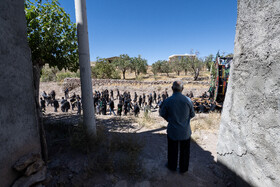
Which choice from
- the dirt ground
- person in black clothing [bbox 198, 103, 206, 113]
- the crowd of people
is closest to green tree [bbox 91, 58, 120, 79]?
the crowd of people

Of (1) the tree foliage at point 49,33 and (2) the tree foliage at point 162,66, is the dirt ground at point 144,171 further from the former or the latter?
(2) the tree foliage at point 162,66

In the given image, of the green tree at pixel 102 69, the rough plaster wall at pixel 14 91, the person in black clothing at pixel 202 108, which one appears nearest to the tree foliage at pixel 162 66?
the green tree at pixel 102 69

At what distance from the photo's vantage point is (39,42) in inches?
132

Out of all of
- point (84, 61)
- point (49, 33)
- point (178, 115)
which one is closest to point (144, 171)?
point (178, 115)

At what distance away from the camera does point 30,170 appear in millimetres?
1700

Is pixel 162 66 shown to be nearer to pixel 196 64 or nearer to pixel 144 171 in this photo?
pixel 196 64

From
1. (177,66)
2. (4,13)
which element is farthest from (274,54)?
(177,66)

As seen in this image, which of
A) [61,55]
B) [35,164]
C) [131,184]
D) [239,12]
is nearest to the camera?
[35,164]

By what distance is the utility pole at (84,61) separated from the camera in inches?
112

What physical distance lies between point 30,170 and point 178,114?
222 centimetres

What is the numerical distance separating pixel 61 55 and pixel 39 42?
594mm

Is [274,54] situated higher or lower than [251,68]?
higher

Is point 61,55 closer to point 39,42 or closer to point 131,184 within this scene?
point 39,42

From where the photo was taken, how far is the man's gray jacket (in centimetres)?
213
